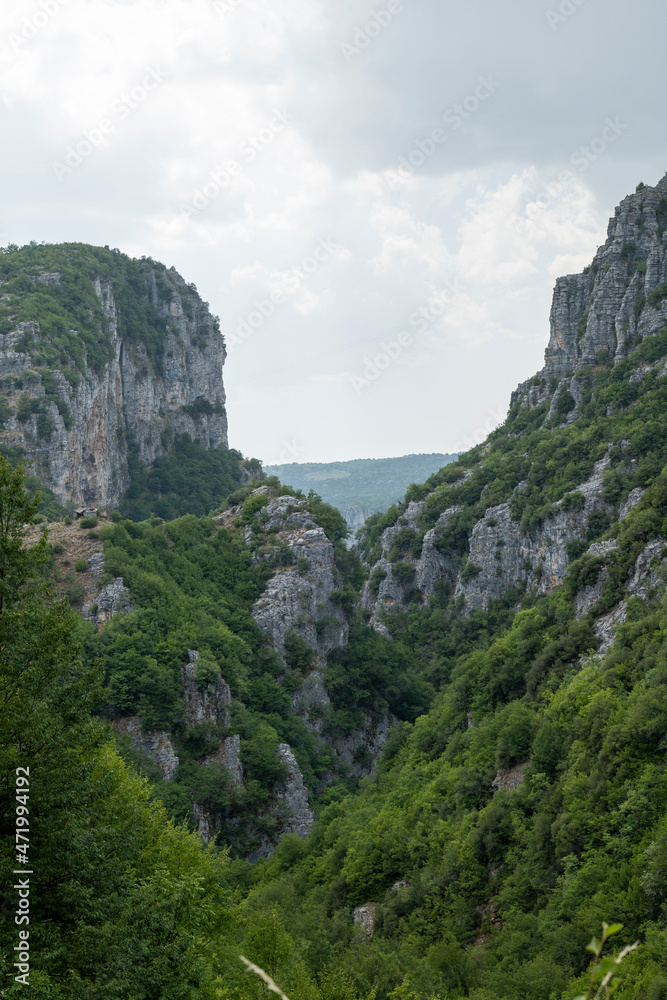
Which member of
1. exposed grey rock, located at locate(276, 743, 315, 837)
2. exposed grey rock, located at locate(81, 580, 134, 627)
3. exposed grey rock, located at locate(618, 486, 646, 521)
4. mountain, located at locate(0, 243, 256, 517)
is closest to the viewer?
exposed grey rock, located at locate(81, 580, 134, 627)

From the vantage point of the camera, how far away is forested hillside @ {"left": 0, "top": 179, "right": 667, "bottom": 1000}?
16141 millimetres

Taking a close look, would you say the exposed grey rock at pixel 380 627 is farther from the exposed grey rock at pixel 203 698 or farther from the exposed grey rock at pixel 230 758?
the exposed grey rock at pixel 230 758

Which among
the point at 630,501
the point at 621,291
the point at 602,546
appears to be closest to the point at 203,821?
the point at 602,546

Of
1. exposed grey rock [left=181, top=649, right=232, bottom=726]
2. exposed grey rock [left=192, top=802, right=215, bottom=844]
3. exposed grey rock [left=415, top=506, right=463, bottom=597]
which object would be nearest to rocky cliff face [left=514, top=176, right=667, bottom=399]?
exposed grey rock [left=415, top=506, right=463, bottom=597]

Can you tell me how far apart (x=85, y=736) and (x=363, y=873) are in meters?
18.8

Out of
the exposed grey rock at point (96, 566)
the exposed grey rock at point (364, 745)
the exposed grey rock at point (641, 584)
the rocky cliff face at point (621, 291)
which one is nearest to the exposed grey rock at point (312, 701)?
the exposed grey rock at point (364, 745)

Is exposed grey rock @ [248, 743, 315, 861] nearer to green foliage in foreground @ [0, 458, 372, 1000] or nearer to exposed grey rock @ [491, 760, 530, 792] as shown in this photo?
exposed grey rock @ [491, 760, 530, 792]

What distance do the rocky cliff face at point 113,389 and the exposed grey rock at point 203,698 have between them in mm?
16564

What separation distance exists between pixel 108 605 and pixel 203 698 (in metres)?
7.40

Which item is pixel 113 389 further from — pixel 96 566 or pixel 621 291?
pixel 621 291

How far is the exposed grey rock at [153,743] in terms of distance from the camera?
37.0 metres

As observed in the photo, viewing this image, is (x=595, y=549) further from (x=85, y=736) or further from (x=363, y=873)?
(x=85, y=736)

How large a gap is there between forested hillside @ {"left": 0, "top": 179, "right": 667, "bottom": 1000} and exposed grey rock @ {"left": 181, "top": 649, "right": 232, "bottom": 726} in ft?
0.53

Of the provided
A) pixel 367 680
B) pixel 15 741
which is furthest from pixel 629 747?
pixel 367 680
